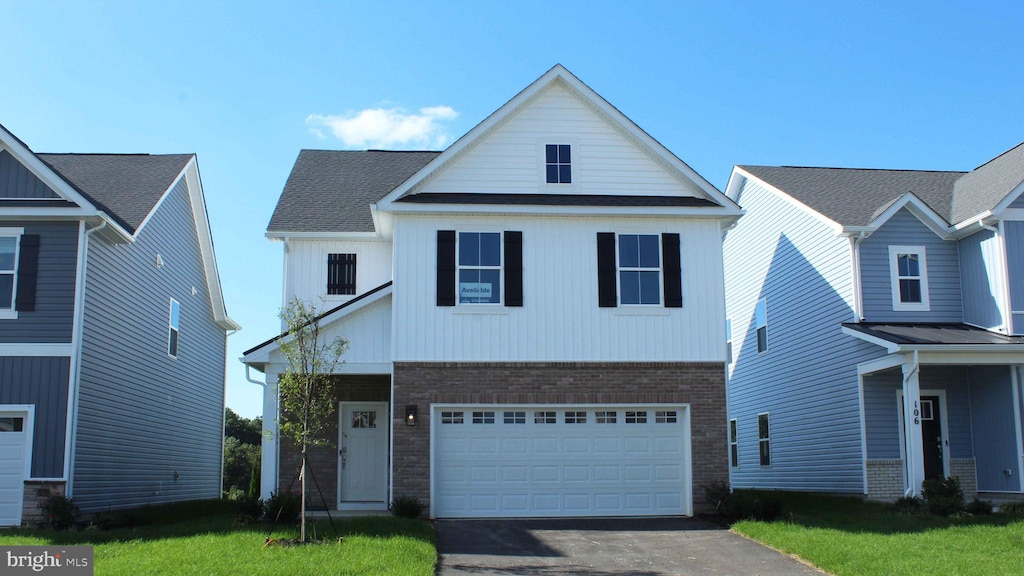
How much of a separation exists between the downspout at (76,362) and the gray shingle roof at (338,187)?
4.34 m

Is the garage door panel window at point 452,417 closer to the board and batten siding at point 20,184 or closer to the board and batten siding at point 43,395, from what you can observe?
the board and batten siding at point 43,395

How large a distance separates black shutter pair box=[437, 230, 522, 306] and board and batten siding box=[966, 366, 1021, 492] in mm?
9908

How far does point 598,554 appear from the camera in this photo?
1429 centimetres

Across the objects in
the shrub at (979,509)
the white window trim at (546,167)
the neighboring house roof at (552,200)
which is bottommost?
the shrub at (979,509)

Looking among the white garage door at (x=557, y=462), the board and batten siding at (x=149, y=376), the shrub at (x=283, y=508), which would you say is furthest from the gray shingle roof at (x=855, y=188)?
the board and batten siding at (x=149, y=376)

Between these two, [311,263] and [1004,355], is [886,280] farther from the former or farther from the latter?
[311,263]

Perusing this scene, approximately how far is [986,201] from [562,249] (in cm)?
937

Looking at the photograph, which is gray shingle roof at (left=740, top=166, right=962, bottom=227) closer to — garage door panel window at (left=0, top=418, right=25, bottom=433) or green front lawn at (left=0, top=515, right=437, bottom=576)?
green front lawn at (left=0, top=515, right=437, bottom=576)

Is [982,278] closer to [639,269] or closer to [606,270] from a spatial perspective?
[639,269]

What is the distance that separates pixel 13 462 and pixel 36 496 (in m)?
0.76

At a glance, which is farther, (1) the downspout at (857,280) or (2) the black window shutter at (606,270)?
(1) the downspout at (857,280)

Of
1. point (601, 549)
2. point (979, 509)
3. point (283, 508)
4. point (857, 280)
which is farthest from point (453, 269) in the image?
point (979, 509)

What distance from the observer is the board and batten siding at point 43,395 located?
17000 mm

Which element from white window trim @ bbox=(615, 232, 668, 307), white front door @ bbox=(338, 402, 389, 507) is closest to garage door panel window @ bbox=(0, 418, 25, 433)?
white front door @ bbox=(338, 402, 389, 507)
